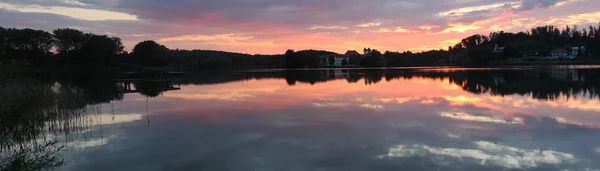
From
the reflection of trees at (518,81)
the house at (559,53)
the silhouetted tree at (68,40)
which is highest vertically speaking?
the silhouetted tree at (68,40)

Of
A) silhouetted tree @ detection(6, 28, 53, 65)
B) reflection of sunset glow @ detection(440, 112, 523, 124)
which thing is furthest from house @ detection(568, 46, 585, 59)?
silhouetted tree @ detection(6, 28, 53, 65)

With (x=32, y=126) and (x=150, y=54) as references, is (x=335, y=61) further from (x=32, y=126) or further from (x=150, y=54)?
(x=32, y=126)

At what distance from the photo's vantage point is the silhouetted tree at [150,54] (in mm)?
89312

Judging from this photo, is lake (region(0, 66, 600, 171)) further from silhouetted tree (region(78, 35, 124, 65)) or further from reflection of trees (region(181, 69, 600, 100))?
silhouetted tree (region(78, 35, 124, 65))

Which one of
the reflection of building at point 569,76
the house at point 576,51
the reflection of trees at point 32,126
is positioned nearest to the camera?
the reflection of trees at point 32,126

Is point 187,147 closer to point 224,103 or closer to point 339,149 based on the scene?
point 339,149

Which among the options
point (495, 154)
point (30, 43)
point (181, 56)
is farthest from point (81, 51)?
point (495, 154)

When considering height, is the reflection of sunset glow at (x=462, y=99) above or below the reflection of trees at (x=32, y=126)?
below

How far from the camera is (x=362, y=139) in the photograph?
955cm

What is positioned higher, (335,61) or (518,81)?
(335,61)

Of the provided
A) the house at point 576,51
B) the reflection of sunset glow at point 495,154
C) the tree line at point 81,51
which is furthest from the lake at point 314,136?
the house at point 576,51

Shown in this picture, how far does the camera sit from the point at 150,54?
293 ft

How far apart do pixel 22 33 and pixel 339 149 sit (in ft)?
286

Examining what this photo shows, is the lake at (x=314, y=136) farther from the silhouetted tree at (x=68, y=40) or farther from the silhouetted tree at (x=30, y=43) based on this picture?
the silhouetted tree at (x=68, y=40)
